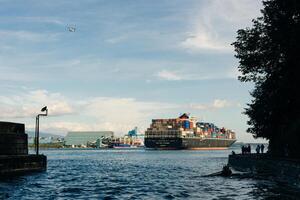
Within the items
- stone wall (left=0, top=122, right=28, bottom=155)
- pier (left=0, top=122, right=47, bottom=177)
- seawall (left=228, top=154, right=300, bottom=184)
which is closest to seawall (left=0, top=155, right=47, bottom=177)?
pier (left=0, top=122, right=47, bottom=177)

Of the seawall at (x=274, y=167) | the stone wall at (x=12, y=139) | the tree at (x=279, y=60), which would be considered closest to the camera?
the seawall at (x=274, y=167)

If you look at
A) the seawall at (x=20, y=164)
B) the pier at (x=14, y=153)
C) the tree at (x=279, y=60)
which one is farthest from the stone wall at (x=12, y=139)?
the tree at (x=279, y=60)

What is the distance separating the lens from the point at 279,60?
5438 centimetres

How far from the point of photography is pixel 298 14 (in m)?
50.2

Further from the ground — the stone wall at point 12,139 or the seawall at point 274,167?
the stone wall at point 12,139

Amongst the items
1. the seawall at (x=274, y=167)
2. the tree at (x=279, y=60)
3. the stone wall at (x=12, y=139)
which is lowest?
the seawall at (x=274, y=167)

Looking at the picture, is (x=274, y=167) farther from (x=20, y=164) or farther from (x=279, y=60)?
(x=20, y=164)

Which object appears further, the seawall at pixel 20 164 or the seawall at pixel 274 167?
the seawall at pixel 20 164

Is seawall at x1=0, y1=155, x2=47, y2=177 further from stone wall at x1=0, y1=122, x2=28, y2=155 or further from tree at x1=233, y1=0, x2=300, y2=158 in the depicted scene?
tree at x1=233, y1=0, x2=300, y2=158

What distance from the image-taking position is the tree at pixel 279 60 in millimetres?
48844

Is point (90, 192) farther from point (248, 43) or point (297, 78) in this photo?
point (248, 43)

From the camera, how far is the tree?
1923 inches

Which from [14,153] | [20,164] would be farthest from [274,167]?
[14,153]

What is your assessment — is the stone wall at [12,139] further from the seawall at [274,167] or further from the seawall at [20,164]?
the seawall at [274,167]
